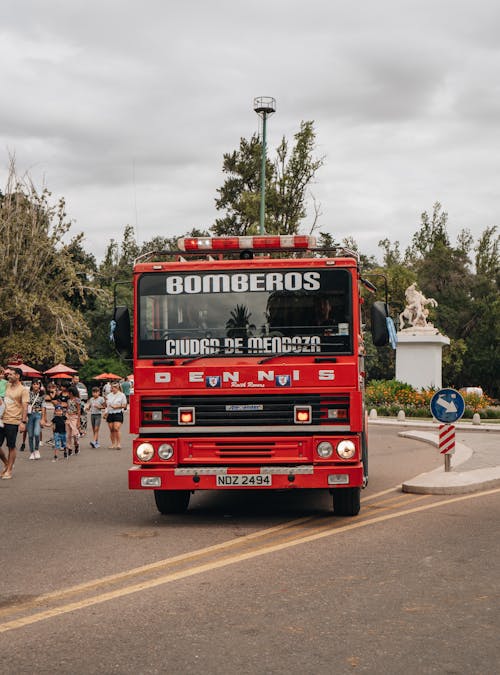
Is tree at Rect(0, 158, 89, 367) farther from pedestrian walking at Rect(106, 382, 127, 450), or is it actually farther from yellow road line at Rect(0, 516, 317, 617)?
yellow road line at Rect(0, 516, 317, 617)

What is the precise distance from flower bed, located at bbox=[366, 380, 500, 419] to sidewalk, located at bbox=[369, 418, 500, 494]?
20.0 ft

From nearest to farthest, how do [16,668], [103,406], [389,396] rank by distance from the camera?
[16,668], [103,406], [389,396]

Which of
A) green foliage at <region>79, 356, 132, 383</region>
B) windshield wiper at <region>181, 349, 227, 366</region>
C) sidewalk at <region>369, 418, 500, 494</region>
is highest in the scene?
green foliage at <region>79, 356, 132, 383</region>

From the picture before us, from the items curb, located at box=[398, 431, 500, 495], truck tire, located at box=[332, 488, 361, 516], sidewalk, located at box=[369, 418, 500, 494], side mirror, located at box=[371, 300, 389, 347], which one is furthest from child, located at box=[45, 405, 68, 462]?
side mirror, located at box=[371, 300, 389, 347]

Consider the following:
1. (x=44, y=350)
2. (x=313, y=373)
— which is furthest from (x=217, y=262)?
(x=44, y=350)

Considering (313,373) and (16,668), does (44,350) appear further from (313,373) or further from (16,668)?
(16,668)

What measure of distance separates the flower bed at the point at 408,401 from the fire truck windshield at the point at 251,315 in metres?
26.2

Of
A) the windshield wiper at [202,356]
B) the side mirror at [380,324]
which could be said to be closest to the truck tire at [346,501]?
the side mirror at [380,324]

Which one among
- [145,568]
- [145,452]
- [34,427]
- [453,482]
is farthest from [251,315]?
[34,427]

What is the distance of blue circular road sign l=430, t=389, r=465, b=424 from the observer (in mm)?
13172

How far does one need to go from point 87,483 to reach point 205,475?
5.39 meters

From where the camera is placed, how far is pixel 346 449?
9594mm

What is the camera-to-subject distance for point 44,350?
45.8 metres

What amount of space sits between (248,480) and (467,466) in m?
7.52
